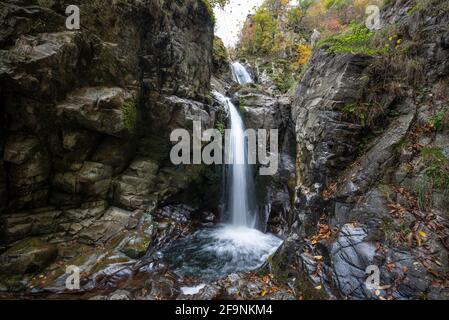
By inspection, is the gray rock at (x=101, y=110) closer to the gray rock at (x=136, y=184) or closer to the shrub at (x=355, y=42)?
the gray rock at (x=136, y=184)

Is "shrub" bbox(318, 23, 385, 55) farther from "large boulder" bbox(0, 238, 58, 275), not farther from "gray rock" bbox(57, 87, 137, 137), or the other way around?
"large boulder" bbox(0, 238, 58, 275)

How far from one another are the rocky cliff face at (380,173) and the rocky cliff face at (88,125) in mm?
4602

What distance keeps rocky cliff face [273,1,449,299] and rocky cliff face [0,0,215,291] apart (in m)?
4.60

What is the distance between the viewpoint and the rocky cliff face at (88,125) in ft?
17.5

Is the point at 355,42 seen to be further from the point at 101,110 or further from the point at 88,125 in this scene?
the point at 88,125

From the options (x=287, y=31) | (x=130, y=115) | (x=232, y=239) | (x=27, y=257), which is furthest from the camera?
(x=287, y=31)

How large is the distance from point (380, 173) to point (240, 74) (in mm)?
14680

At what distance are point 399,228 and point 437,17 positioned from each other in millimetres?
5486

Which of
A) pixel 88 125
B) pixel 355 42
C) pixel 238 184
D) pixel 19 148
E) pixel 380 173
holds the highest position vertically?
pixel 355 42

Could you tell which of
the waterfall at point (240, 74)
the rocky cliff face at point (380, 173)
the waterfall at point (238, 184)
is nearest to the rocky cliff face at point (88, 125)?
the waterfall at point (238, 184)

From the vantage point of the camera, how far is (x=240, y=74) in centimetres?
1761

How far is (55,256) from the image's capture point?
18.7ft

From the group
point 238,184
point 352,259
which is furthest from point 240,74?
point 352,259
